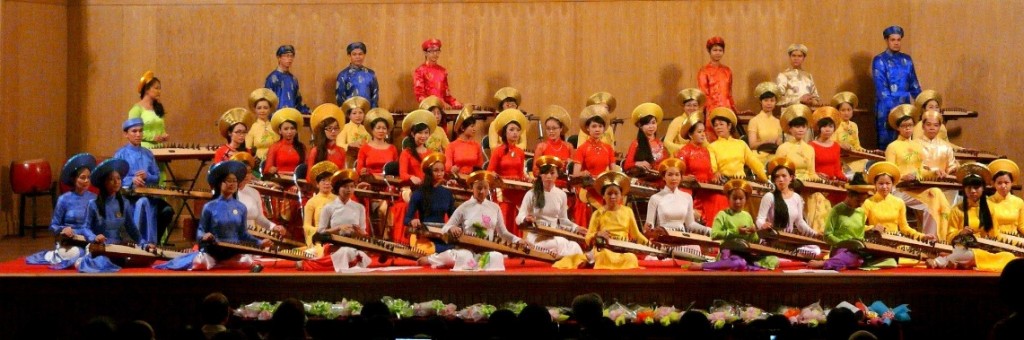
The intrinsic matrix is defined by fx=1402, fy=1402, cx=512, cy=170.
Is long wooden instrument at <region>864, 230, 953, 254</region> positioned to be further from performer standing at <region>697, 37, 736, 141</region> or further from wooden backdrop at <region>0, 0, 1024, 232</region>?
wooden backdrop at <region>0, 0, 1024, 232</region>

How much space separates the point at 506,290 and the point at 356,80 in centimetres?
489

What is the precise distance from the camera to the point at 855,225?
10.0 metres

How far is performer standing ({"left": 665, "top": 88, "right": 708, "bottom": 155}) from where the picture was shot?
12.3 meters

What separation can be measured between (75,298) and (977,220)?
250 inches

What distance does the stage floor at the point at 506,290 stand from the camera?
898 cm

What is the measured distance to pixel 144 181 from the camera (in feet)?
36.1

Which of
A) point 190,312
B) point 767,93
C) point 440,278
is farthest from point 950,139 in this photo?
point 190,312

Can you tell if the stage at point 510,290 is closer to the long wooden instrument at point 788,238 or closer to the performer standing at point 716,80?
the long wooden instrument at point 788,238

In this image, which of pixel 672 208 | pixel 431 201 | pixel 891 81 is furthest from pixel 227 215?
pixel 891 81

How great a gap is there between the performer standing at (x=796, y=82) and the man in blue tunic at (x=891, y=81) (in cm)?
61

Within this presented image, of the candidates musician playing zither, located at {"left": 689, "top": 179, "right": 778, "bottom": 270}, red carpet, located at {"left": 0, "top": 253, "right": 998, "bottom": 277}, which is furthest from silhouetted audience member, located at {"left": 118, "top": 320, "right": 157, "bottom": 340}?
musician playing zither, located at {"left": 689, "top": 179, "right": 778, "bottom": 270}

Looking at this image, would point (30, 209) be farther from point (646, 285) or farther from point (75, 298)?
point (646, 285)

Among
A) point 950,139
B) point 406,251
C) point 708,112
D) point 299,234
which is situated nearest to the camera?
point 406,251

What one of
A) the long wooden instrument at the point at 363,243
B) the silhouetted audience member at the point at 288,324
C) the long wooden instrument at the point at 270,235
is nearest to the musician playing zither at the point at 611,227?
the long wooden instrument at the point at 363,243
